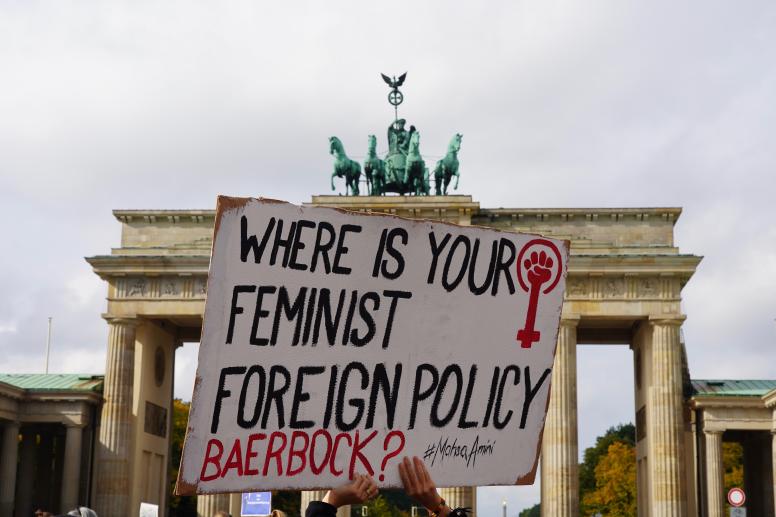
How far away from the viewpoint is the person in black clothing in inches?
285

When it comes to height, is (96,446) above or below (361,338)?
above

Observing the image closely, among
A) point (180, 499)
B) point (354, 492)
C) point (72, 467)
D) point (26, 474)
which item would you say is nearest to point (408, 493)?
point (354, 492)

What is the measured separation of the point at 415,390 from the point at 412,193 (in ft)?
211

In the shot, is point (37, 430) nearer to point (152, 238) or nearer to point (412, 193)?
point (152, 238)

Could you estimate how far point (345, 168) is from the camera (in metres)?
72.4

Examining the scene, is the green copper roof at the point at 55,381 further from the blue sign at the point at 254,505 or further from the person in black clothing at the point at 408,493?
the person in black clothing at the point at 408,493

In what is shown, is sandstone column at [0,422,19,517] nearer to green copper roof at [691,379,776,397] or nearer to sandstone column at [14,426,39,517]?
sandstone column at [14,426,39,517]

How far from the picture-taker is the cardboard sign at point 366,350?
25.9 ft

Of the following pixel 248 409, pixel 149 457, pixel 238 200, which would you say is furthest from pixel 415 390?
pixel 149 457

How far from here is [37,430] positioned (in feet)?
246

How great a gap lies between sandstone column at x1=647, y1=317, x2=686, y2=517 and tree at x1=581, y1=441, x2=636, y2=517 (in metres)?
50.9

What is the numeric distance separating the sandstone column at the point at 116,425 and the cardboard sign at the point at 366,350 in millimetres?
61584

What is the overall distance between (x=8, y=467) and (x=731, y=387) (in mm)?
39095

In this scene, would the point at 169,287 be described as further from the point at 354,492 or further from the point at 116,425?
the point at 354,492
